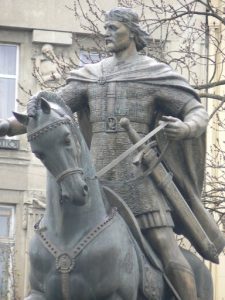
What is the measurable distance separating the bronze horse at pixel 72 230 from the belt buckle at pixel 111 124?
0.74 m

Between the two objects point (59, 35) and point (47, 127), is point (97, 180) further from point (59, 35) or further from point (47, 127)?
point (59, 35)

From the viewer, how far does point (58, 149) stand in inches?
564

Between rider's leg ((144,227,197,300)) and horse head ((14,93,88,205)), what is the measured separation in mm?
1228

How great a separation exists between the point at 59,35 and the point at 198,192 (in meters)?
19.5

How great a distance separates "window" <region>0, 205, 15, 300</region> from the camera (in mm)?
34094

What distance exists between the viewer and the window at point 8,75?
35719mm

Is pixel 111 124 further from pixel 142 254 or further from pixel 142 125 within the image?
pixel 142 254

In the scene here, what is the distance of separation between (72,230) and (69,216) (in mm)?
99

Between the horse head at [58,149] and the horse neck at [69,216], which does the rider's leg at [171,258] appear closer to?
the horse neck at [69,216]

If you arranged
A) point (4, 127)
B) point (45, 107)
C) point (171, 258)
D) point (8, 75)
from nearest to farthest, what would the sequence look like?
point (45, 107) → point (4, 127) → point (171, 258) → point (8, 75)

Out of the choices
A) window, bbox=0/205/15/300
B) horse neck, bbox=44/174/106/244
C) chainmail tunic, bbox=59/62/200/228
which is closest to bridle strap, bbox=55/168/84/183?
horse neck, bbox=44/174/106/244

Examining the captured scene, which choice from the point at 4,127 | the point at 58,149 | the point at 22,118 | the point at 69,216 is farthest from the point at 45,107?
the point at 4,127

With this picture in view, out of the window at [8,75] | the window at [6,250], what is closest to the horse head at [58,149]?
the window at [6,250]

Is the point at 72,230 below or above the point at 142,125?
below
